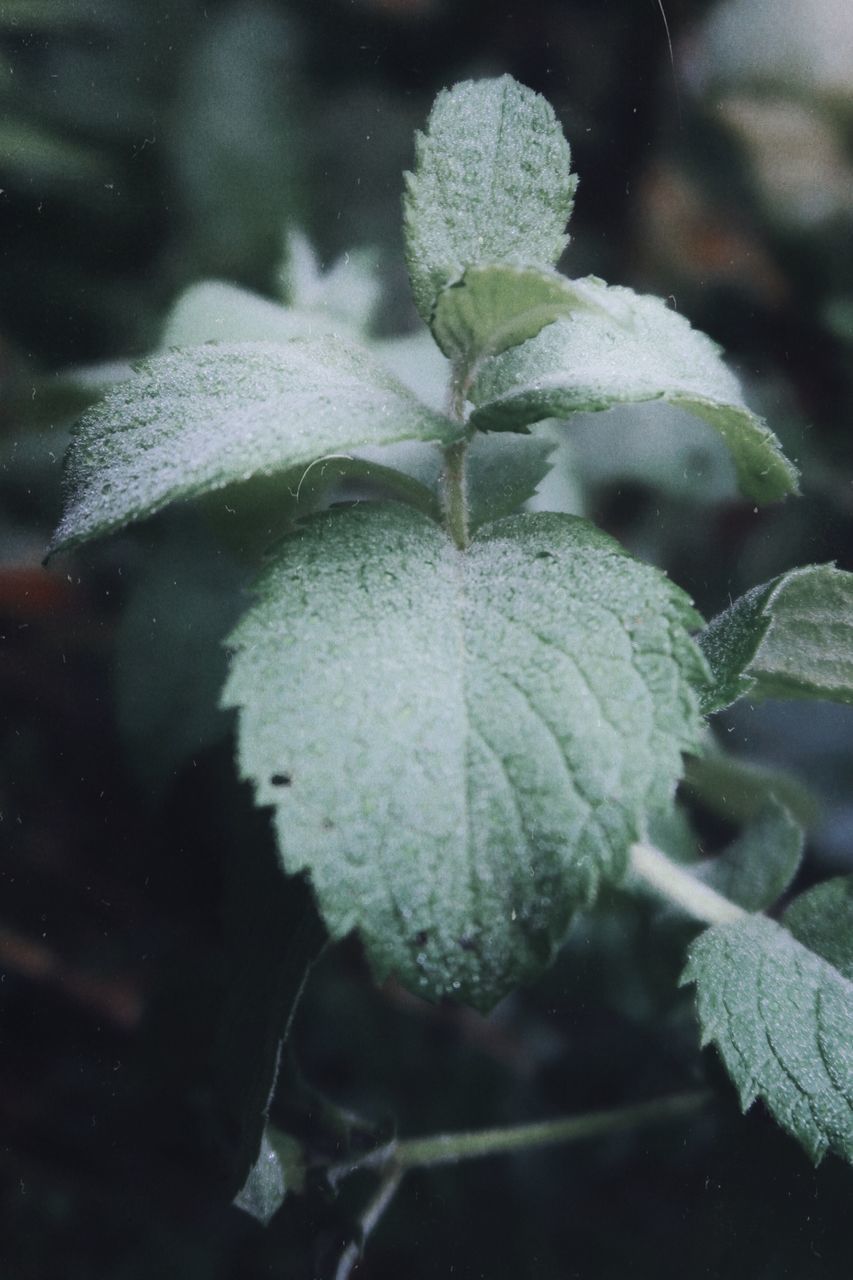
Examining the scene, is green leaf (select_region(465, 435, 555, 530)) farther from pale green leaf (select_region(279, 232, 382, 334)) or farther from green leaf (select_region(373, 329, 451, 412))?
pale green leaf (select_region(279, 232, 382, 334))

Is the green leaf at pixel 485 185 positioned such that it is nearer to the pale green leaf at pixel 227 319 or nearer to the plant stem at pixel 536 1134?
the pale green leaf at pixel 227 319

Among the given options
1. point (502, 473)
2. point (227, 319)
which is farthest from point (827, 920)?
point (227, 319)

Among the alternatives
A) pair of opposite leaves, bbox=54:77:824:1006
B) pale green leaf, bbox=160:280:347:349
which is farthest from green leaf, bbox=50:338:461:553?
pale green leaf, bbox=160:280:347:349

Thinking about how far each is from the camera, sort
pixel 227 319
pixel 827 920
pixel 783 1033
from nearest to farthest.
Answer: pixel 783 1033, pixel 827 920, pixel 227 319

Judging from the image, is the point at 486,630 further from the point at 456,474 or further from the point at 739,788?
the point at 739,788

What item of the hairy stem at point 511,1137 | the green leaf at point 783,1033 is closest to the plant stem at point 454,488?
the green leaf at point 783,1033

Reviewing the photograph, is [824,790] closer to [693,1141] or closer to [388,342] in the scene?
[693,1141]

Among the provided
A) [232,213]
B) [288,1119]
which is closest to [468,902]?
[288,1119]
